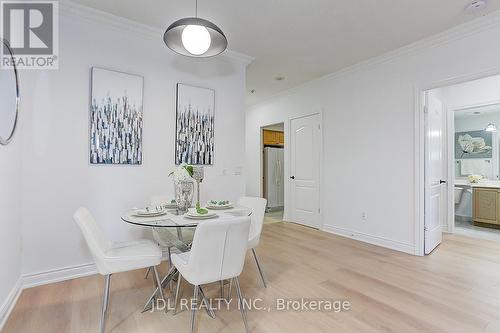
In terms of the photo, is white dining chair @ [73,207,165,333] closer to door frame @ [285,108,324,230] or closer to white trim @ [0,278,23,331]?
white trim @ [0,278,23,331]

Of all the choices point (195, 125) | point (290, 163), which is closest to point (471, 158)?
point (290, 163)

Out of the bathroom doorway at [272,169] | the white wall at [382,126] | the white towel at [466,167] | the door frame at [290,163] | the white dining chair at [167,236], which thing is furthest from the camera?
the bathroom doorway at [272,169]

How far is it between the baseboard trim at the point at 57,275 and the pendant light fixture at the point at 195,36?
2.38 meters

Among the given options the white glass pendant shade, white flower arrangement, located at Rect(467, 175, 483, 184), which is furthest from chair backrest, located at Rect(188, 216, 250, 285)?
white flower arrangement, located at Rect(467, 175, 483, 184)

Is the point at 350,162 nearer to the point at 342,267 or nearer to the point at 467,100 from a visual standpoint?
the point at 342,267

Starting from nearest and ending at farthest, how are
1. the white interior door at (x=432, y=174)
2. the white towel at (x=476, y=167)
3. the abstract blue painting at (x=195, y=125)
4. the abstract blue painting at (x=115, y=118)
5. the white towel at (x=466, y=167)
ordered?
1. the abstract blue painting at (x=115, y=118)
2. the abstract blue painting at (x=195, y=125)
3. the white interior door at (x=432, y=174)
4. the white towel at (x=476, y=167)
5. the white towel at (x=466, y=167)

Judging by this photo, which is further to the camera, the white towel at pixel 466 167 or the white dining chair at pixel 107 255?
the white towel at pixel 466 167

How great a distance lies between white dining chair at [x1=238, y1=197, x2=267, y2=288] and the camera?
2414 mm

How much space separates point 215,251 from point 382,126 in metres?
3.24

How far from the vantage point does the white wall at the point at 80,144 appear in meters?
2.46

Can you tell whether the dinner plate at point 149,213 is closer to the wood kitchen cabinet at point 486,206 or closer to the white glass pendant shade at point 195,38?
the white glass pendant shade at point 195,38

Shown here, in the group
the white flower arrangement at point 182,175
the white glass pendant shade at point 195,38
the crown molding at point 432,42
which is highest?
the crown molding at point 432,42

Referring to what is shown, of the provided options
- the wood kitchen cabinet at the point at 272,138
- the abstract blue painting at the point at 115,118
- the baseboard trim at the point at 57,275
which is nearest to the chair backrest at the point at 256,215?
the abstract blue painting at the point at 115,118

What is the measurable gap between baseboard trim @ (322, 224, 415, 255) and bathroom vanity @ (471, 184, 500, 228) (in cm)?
277
